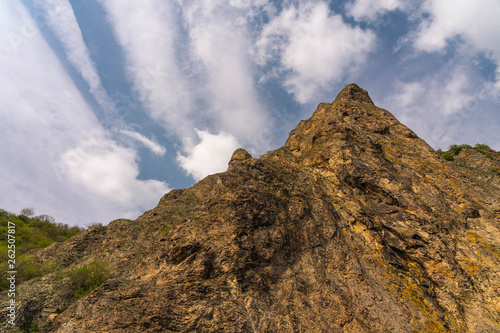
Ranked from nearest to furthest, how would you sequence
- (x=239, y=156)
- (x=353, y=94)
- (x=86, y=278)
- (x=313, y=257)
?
(x=313, y=257)
(x=86, y=278)
(x=353, y=94)
(x=239, y=156)

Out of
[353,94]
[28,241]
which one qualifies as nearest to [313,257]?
[353,94]

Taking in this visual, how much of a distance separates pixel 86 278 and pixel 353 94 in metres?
32.2

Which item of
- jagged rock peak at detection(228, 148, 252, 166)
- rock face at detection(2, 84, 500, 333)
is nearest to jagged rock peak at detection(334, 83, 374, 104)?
rock face at detection(2, 84, 500, 333)

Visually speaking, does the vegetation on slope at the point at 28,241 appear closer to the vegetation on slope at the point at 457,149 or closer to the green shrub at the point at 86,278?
the green shrub at the point at 86,278

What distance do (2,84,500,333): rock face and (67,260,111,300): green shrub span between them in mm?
608

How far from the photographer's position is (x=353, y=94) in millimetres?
31312

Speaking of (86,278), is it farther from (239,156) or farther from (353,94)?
(353,94)

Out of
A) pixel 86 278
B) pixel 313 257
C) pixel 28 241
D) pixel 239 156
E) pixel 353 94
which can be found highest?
pixel 353 94

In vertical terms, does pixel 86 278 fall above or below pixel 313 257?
above

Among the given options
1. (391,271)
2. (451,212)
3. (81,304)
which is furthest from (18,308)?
(451,212)

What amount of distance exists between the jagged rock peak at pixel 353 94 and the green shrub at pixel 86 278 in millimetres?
29380

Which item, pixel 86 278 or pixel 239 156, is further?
pixel 239 156

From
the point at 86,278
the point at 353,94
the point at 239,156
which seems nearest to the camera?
the point at 86,278

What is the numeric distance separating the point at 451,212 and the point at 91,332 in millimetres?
20682
